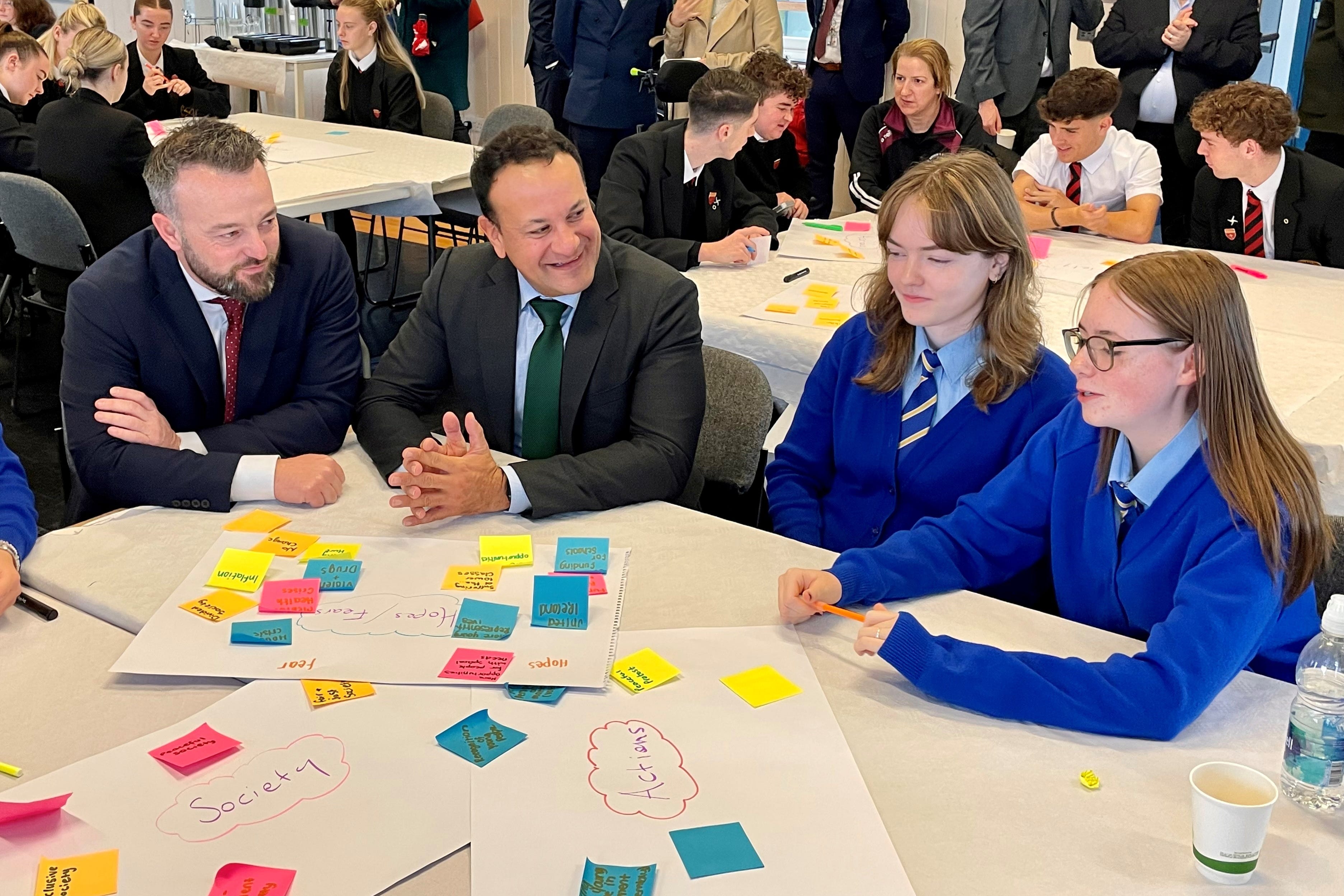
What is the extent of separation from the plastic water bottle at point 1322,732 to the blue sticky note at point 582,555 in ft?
3.04

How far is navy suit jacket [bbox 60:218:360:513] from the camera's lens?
1999mm

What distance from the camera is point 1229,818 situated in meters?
1.12

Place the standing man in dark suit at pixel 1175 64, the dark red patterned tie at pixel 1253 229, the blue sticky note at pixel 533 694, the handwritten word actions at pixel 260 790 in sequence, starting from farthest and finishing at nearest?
1. the standing man in dark suit at pixel 1175 64
2. the dark red patterned tie at pixel 1253 229
3. the blue sticky note at pixel 533 694
4. the handwritten word actions at pixel 260 790

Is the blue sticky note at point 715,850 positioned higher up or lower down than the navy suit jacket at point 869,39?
lower down

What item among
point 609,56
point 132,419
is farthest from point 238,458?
point 609,56

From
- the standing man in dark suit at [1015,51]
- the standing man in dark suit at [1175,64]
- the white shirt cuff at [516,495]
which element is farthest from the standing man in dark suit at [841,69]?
the white shirt cuff at [516,495]

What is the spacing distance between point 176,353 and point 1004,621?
1595mm

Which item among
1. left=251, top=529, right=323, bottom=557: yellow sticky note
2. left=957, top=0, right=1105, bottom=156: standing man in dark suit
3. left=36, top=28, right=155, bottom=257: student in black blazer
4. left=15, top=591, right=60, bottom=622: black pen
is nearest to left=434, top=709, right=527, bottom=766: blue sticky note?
left=251, top=529, right=323, bottom=557: yellow sticky note

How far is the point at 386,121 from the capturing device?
20.2ft

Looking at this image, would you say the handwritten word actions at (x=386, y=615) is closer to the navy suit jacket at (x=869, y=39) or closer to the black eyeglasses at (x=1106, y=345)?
the black eyeglasses at (x=1106, y=345)

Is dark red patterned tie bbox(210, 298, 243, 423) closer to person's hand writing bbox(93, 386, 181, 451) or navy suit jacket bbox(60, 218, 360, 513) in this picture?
navy suit jacket bbox(60, 218, 360, 513)

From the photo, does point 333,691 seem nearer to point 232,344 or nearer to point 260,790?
point 260,790

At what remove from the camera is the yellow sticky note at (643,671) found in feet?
4.83

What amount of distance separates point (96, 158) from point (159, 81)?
7.03ft
